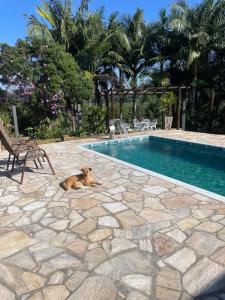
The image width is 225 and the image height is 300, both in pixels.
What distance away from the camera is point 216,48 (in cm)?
A: 1594

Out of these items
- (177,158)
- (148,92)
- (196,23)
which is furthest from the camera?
(196,23)

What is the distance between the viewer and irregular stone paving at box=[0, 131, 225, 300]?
2447mm

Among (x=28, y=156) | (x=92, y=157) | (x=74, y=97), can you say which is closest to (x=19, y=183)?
(x=28, y=156)

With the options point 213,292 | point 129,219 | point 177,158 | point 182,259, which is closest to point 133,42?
point 177,158

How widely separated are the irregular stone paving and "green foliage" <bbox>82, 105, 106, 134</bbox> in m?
7.56

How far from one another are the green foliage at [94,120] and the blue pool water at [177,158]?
6.17 feet

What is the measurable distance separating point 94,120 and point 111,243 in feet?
31.9

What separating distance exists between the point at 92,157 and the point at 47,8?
33.2 ft

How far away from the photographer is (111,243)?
10.3ft

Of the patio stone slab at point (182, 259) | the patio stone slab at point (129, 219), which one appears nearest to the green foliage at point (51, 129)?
the patio stone slab at point (129, 219)

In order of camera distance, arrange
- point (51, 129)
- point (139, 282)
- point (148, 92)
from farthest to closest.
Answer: point (148, 92) < point (51, 129) < point (139, 282)

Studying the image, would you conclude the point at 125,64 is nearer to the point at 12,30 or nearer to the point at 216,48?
the point at 216,48

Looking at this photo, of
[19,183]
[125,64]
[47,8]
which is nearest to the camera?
[19,183]

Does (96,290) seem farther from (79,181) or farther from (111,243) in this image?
(79,181)
